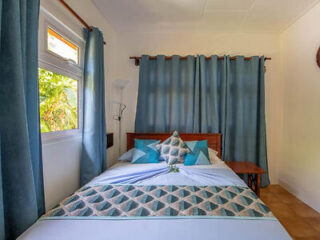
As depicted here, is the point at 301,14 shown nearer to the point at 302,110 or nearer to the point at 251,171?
the point at 302,110

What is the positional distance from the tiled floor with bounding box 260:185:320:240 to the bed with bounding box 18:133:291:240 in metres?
1.03

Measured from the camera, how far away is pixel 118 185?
1.59 meters

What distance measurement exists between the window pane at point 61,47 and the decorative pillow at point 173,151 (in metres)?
1.54

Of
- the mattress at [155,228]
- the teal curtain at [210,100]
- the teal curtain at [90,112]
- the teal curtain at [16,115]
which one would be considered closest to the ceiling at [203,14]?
the teal curtain at [210,100]

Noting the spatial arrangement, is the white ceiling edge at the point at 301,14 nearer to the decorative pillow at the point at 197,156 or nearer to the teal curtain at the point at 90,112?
the decorative pillow at the point at 197,156

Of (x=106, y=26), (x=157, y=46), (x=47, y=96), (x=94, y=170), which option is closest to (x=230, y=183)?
(x=94, y=170)

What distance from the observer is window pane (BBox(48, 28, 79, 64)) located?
1.62 metres

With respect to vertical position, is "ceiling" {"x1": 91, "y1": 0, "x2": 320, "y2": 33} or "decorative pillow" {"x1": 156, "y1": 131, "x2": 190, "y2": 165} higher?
"ceiling" {"x1": 91, "y1": 0, "x2": 320, "y2": 33}

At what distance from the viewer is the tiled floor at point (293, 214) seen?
187cm

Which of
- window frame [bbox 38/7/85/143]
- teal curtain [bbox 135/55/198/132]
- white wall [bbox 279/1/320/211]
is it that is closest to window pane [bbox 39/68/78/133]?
window frame [bbox 38/7/85/143]

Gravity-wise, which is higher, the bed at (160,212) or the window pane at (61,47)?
the window pane at (61,47)

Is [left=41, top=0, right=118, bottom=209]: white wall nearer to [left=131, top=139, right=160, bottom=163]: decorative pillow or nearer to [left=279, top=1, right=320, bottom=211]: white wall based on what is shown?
[left=131, top=139, right=160, bottom=163]: decorative pillow

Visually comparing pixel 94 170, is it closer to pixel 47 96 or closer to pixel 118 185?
pixel 118 185

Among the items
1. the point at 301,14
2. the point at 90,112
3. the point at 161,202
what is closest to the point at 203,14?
the point at 301,14
